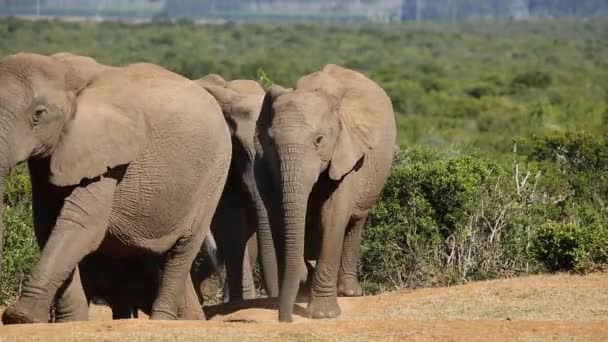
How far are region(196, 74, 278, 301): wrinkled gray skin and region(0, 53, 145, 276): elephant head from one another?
117 inches

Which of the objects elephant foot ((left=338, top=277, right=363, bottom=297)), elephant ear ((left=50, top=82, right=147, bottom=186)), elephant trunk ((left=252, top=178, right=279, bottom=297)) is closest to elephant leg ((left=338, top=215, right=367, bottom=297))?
elephant foot ((left=338, top=277, right=363, bottom=297))

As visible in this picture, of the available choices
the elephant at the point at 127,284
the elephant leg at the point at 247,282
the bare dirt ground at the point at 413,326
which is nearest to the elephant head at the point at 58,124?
the bare dirt ground at the point at 413,326

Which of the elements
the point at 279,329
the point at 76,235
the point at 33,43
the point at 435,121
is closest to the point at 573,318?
the point at 279,329

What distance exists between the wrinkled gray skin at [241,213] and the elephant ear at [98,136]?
290 cm

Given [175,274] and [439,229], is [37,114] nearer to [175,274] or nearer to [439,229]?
[175,274]

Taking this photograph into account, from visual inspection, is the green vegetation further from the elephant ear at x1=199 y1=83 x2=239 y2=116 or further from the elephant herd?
the elephant ear at x1=199 y1=83 x2=239 y2=116

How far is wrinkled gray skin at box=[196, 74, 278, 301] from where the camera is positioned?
1305cm

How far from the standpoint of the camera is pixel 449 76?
66.3 meters

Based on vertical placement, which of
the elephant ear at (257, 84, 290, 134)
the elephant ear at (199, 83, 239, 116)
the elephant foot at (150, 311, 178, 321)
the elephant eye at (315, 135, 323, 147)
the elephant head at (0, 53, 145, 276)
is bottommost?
the elephant foot at (150, 311, 178, 321)

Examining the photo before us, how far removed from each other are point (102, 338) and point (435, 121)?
3137 cm

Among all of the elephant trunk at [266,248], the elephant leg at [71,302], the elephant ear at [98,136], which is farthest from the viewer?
the elephant trunk at [266,248]

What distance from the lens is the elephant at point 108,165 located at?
9430 mm

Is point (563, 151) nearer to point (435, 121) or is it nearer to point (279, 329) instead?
point (279, 329)

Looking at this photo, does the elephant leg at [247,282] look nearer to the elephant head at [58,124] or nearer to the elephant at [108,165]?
the elephant at [108,165]
